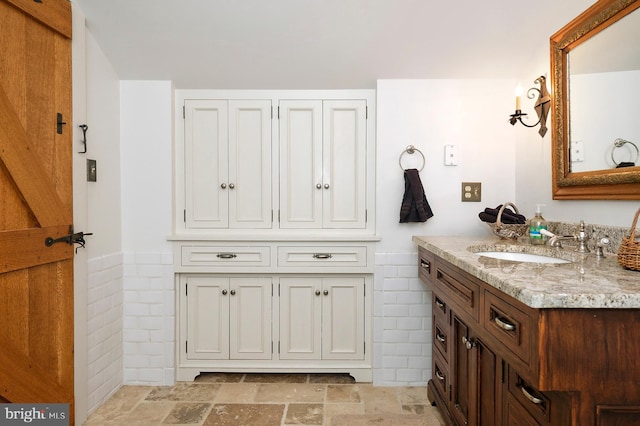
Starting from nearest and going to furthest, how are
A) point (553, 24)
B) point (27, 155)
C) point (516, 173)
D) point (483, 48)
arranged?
1. point (27, 155)
2. point (553, 24)
3. point (483, 48)
4. point (516, 173)

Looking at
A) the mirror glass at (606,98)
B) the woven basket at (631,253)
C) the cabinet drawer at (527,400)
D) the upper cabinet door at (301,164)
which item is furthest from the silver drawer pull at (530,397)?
the upper cabinet door at (301,164)

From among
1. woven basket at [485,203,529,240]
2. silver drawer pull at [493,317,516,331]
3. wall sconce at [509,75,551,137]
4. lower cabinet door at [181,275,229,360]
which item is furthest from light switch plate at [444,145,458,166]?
lower cabinet door at [181,275,229,360]

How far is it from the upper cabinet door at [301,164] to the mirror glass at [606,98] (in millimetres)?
1496

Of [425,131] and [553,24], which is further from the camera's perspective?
[425,131]

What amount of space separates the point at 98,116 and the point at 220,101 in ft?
2.53

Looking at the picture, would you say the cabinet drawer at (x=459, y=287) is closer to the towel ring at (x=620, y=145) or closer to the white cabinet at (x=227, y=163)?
the towel ring at (x=620, y=145)

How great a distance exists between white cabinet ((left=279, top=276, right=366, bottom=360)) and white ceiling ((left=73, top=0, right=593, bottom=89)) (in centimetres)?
141

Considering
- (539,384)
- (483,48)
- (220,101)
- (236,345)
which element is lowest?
(236,345)

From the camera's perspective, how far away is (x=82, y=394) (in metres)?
2.04

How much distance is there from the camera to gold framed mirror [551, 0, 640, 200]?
149cm

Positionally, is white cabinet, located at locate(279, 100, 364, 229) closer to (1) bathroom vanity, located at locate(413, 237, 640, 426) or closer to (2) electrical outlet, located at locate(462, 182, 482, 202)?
(2) electrical outlet, located at locate(462, 182, 482, 202)

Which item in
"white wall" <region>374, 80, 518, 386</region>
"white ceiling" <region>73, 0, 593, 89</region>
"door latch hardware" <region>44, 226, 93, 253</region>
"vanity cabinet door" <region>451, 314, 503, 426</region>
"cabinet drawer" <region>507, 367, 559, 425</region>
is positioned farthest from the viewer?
"white wall" <region>374, 80, 518, 386</region>

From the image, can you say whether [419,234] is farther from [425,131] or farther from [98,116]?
[98,116]

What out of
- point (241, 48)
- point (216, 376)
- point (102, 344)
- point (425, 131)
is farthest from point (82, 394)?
point (425, 131)
